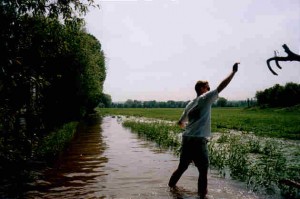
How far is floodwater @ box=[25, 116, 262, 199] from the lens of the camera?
783 cm

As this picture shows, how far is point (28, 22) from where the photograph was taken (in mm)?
8367

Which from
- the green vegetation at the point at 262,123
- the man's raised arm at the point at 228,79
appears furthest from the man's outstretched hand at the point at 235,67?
the green vegetation at the point at 262,123

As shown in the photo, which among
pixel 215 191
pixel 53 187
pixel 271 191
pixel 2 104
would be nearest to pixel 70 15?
pixel 2 104

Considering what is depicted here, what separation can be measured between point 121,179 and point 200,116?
4.09 meters

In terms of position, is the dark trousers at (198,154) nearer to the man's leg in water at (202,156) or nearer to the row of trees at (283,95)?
the man's leg in water at (202,156)

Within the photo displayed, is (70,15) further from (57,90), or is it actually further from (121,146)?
(57,90)

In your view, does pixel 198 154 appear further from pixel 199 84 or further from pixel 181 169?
pixel 199 84

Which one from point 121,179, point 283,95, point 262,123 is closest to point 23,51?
point 121,179

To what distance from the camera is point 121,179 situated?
955 cm

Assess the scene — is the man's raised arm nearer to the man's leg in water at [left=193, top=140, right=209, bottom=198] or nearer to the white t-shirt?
the white t-shirt

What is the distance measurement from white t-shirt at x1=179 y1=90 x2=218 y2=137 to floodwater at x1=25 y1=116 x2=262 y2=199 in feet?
5.89

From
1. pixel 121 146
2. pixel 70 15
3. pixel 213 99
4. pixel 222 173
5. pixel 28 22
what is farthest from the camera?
pixel 121 146

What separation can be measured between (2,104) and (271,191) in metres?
6.80

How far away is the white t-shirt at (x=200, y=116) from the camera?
20.8ft
